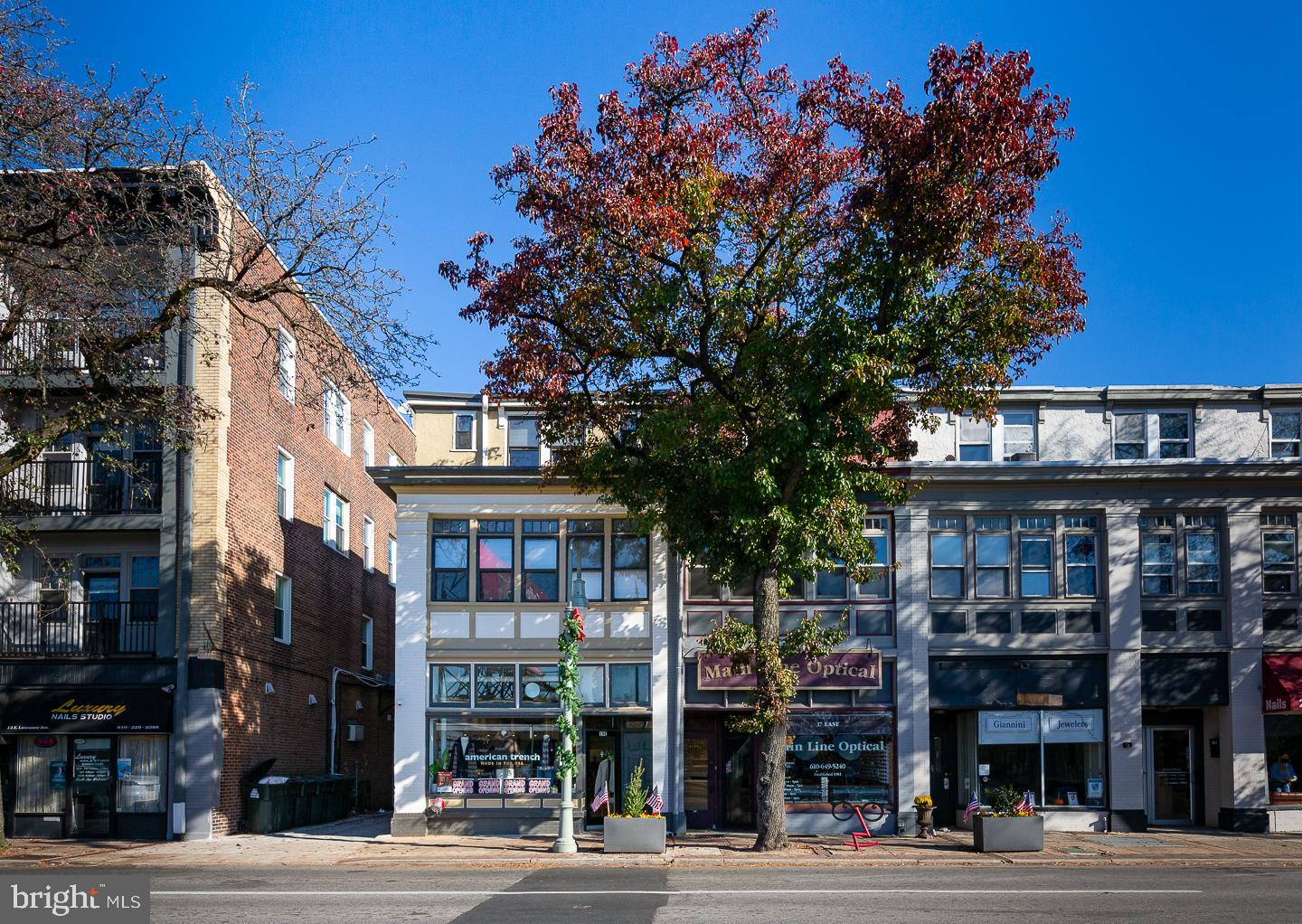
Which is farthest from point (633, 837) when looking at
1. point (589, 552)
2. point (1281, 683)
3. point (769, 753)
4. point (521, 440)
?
point (1281, 683)

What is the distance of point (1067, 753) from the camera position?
2606 cm

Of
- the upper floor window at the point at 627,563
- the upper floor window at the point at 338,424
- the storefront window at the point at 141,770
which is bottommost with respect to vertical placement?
the storefront window at the point at 141,770

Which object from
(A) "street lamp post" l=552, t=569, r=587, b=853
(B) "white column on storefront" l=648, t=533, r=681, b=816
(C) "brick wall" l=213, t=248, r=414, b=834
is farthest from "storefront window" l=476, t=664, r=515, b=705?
(C) "brick wall" l=213, t=248, r=414, b=834

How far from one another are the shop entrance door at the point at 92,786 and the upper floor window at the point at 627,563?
1060 cm

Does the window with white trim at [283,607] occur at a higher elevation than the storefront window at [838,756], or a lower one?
higher

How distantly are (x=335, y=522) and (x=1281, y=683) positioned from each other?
75.0 ft

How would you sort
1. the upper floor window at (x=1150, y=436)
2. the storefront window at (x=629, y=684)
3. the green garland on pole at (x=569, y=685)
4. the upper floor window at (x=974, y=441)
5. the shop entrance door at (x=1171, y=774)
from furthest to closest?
the upper floor window at (x=1150, y=436) → the upper floor window at (x=974, y=441) → the shop entrance door at (x=1171, y=774) → the storefront window at (x=629, y=684) → the green garland on pole at (x=569, y=685)

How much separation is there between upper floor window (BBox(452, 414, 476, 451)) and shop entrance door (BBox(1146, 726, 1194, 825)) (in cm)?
1640

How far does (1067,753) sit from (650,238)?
14.2m

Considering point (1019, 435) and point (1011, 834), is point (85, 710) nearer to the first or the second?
point (1011, 834)

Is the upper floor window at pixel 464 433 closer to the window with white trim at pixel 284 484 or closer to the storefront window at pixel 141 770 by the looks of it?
the window with white trim at pixel 284 484

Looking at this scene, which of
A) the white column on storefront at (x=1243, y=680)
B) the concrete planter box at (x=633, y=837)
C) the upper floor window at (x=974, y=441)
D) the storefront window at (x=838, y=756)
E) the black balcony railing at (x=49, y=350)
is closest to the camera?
the black balcony railing at (x=49, y=350)

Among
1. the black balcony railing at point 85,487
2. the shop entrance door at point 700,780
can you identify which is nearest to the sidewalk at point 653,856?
the shop entrance door at point 700,780

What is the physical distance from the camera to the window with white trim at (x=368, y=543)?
36.3 meters
